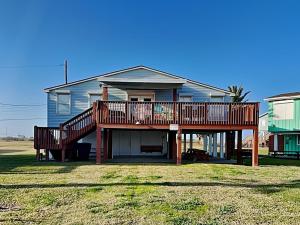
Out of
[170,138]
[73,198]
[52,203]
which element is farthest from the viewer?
[170,138]

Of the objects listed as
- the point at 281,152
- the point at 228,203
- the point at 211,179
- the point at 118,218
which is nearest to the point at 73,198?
the point at 118,218

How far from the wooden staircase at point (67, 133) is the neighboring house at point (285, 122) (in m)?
16.2

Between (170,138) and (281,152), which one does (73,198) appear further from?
(281,152)

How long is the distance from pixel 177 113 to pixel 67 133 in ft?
18.2

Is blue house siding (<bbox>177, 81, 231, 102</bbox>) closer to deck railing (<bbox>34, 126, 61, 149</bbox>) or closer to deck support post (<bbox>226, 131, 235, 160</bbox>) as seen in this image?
deck support post (<bbox>226, 131, 235, 160</bbox>)

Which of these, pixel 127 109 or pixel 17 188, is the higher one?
pixel 127 109

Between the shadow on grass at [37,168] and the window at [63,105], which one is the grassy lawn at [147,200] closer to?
the shadow on grass at [37,168]

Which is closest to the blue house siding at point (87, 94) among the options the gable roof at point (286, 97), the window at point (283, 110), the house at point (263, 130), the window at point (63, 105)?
the window at point (63, 105)

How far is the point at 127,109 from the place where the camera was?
16.0 metres

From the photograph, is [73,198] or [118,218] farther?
[73,198]

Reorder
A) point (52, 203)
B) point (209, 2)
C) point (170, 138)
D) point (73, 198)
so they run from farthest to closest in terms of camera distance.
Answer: point (209, 2)
point (170, 138)
point (73, 198)
point (52, 203)

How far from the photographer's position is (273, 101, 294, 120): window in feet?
87.8

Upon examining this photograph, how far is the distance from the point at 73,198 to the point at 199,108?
31.6 feet

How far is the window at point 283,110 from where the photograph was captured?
2677cm
